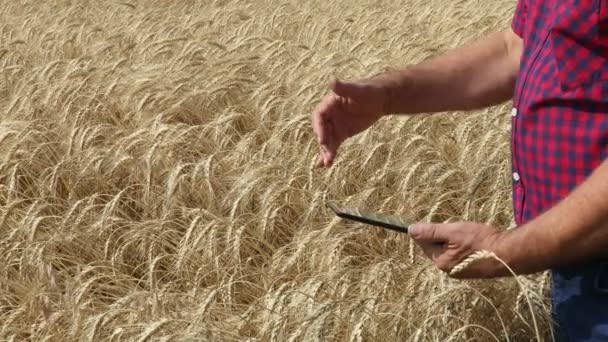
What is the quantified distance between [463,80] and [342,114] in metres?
0.25

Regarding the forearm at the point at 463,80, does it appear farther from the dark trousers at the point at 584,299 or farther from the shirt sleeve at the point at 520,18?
the dark trousers at the point at 584,299

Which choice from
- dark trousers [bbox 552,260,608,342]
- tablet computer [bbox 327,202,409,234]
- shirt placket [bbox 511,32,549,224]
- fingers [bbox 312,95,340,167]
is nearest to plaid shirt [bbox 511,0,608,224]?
shirt placket [bbox 511,32,549,224]

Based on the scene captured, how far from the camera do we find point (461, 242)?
143cm

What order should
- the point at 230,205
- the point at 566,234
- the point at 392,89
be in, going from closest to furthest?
the point at 566,234
the point at 392,89
the point at 230,205

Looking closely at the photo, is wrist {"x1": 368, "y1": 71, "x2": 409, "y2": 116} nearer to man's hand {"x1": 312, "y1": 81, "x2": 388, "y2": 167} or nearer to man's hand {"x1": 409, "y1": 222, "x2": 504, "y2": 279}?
man's hand {"x1": 312, "y1": 81, "x2": 388, "y2": 167}

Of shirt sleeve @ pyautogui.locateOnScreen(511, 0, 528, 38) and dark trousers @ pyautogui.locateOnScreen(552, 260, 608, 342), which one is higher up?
shirt sleeve @ pyautogui.locateOnScreen(511, 0, 528, 38)

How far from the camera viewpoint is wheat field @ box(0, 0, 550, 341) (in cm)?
217

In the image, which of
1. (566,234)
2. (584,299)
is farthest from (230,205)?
(566,234)

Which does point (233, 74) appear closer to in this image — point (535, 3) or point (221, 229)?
point (221, 229)

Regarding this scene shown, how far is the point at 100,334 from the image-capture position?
2230 millimetres

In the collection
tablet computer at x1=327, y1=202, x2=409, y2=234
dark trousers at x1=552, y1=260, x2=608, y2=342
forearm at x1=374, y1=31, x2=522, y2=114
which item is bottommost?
dark trousers at x1=552, y1=260, x2=608, y2=342

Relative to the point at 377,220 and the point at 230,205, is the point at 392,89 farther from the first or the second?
the point at 230,205

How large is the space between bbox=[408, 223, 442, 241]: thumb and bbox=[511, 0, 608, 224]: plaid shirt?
211 mm

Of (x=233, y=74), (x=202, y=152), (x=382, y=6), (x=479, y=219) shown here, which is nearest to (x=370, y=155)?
Result: (x=479, y=219)
